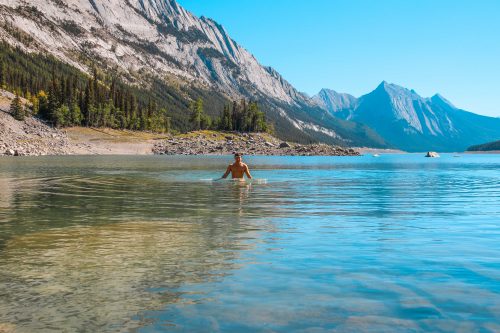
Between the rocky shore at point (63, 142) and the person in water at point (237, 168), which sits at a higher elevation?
the rocky shore at point (63, 142)

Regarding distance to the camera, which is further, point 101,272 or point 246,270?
point 246,270

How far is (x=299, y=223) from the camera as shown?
22.7 m

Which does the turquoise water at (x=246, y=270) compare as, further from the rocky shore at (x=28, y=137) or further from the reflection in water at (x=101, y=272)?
the rocky shore at (x=28, y=137)

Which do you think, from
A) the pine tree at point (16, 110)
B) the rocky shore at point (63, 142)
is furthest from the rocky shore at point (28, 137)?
the pine tree at point (16, 110)

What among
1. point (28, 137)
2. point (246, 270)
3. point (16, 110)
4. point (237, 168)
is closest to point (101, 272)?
point (246, 270)

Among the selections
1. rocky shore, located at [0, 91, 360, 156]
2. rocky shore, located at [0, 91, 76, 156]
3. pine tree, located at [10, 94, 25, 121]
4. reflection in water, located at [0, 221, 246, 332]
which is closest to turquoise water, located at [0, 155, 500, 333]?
reflection in water, located at [0, 221, 246, 332]

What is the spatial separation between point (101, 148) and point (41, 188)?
5624 inches

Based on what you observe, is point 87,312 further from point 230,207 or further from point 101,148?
point 101,148

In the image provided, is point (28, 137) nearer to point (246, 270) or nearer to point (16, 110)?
point (16, 110)

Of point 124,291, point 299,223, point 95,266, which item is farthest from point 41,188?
point 124,291

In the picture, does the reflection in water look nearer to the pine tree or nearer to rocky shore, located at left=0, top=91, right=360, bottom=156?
rocky shore, located at left=0, top=91, right=360, bottom=156

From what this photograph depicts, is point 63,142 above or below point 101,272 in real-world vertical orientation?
above

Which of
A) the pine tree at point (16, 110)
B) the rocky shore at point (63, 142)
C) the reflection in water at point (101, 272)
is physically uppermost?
the pine tree at point (16, 110)

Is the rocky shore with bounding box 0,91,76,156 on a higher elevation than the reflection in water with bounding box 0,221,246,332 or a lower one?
higher
